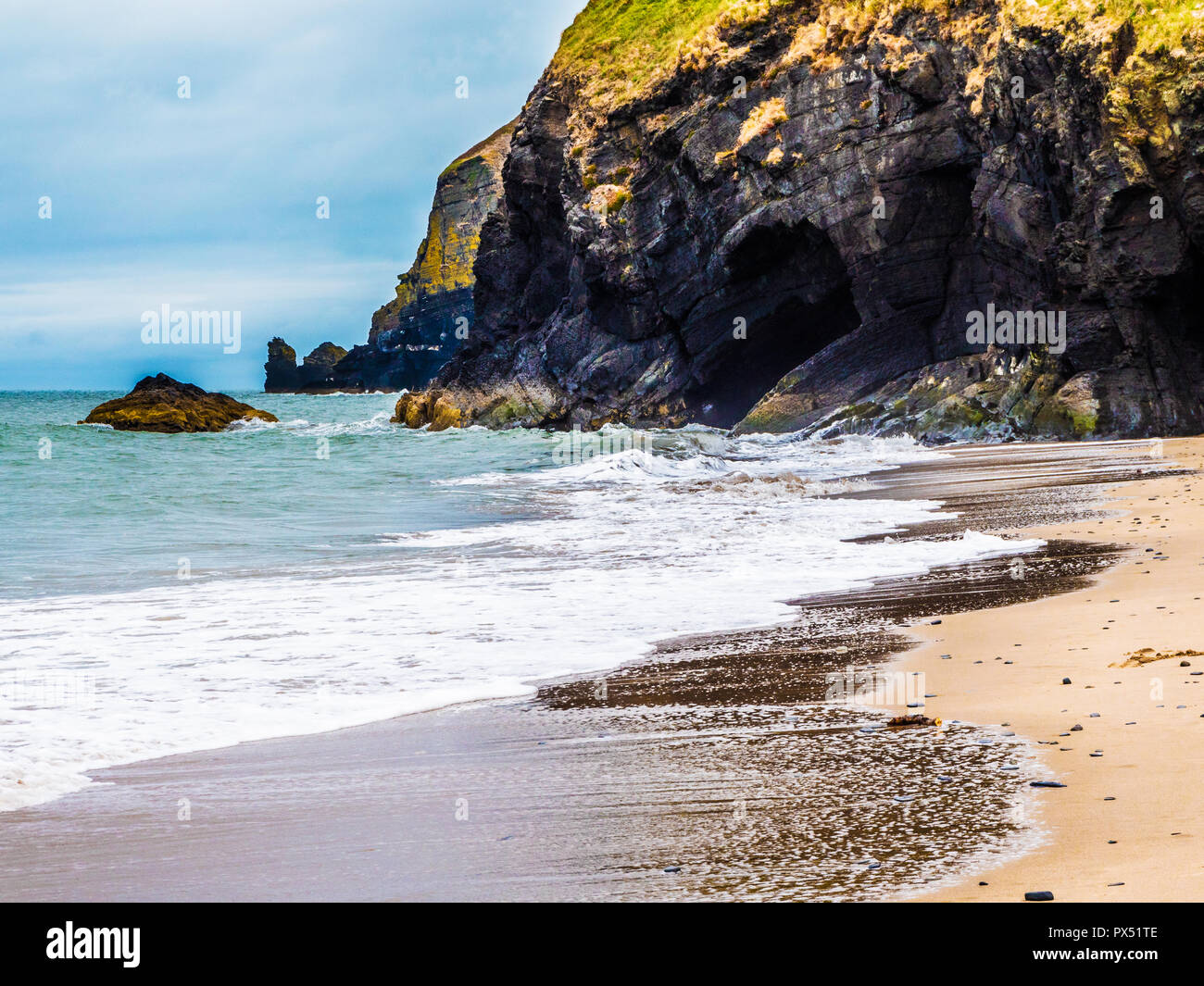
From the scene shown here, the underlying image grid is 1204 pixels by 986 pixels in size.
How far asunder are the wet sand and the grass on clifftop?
23231 millimetres

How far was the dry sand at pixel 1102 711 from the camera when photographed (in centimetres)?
304

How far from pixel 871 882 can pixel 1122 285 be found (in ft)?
86.3

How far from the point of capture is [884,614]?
8.06m

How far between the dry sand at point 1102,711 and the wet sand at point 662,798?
20mm

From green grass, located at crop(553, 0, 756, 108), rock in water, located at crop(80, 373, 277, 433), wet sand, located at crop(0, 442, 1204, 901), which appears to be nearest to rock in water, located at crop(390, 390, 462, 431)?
rock in water, located at crop(80, 373, 277, 433)

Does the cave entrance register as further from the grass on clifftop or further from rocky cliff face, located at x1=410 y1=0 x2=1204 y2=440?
the grass on clifftop

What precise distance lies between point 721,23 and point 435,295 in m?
87.6

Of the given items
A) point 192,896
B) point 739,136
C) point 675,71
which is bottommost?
point 192,896

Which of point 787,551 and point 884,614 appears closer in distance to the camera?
point 884,614

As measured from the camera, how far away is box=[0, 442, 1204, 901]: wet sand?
3342 mm

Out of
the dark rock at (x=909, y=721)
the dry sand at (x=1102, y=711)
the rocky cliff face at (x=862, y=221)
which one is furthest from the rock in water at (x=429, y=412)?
the dark rock at (x=909, y=721)
